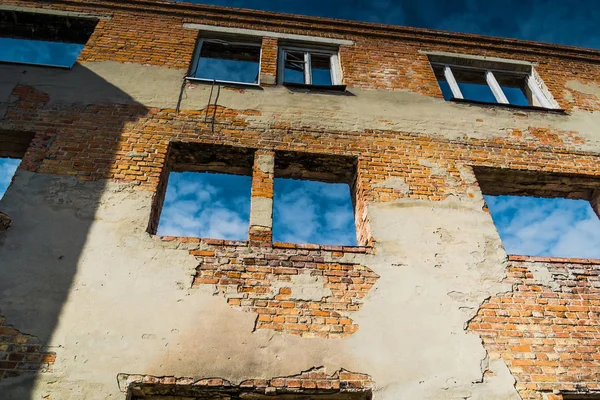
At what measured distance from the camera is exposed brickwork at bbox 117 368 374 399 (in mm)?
3246

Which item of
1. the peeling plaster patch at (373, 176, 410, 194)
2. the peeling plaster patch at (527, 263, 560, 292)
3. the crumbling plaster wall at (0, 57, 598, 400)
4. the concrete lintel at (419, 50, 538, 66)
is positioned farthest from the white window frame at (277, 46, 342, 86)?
the peeling plaster patch at (527, 263, 560, 292)

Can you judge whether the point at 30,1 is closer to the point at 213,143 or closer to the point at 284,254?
the point at 213,143

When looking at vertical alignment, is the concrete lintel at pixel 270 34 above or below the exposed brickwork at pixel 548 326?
above

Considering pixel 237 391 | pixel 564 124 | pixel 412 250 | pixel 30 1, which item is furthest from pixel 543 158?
pixel 30 1

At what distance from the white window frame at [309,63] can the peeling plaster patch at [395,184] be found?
8.27 feet

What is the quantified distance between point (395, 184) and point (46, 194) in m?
4.05

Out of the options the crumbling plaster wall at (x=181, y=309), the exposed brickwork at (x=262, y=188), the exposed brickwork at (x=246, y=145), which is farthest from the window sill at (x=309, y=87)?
the crumbling plaster wall at (x=181, y=309)

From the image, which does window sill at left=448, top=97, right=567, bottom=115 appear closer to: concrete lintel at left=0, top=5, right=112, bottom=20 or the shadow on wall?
the shadow on wall

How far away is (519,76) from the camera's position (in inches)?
316

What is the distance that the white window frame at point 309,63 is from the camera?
6.91 metres

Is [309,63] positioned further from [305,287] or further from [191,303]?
[191,303]

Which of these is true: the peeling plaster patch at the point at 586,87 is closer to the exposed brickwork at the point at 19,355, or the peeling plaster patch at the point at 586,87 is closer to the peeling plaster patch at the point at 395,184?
the peeling plaster patch at the point at 395,184

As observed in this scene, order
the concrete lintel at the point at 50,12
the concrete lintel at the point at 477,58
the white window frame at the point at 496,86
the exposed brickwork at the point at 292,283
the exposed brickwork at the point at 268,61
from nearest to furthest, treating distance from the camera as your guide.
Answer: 1. the exposed brickwork at the point at 292,283
2. the exposed brickwork at the point at 268,61
3. the white window frame at the point at 496,86
4. the concrete lintel at the point at 50,12
5. the concrete lintel at the point at 477,58

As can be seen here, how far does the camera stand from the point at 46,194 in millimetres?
4363
